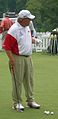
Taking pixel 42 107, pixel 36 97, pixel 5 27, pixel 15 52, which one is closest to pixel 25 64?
pixel 15 52

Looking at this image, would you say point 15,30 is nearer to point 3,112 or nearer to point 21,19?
point 21,19

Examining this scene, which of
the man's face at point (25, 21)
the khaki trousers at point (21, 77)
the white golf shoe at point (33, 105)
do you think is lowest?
the white golf shoe at point (33, 105)

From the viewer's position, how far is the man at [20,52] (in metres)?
9.89

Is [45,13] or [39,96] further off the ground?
[45,13]

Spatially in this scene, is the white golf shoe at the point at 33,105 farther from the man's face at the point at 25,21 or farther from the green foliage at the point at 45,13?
the green foliage at the point at 45,13

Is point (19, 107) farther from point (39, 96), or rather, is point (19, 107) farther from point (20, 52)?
point (39, 96)

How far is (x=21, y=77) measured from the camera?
33.2ft

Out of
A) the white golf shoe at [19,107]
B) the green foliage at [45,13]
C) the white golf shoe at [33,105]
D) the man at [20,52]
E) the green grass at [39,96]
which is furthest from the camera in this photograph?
the green foliage at [45,13]

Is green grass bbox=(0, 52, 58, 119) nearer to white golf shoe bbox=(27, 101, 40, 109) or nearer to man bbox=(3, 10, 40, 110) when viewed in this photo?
white golf shoe bbox=(27, 101, 40, 109)

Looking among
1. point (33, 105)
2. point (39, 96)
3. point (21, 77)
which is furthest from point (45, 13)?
point (21, 77)

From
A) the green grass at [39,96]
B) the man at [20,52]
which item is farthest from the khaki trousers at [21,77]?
the green grass at [39,96]

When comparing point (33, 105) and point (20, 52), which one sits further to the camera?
point (33, 105)

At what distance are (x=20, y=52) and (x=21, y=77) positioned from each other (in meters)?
0.50

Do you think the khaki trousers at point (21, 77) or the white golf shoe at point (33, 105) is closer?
the khaki trousers at point (21, 77)
